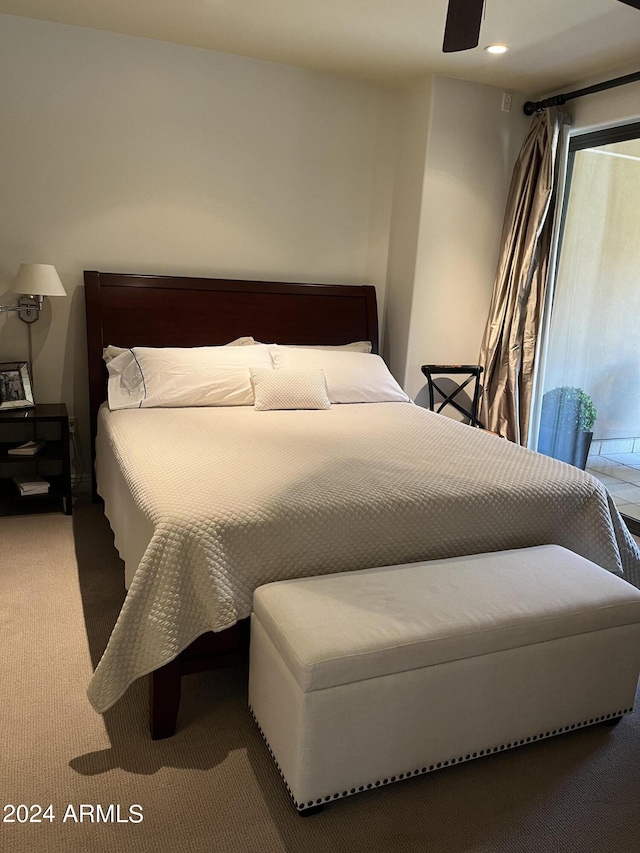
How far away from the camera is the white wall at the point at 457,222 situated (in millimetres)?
3895

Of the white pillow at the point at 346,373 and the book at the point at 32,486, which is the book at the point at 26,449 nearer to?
the book at the point at 32,486

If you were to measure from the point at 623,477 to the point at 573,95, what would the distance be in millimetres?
2142

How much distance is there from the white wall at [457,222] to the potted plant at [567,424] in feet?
1.88

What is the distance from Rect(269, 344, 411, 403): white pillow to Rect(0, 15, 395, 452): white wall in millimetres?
647

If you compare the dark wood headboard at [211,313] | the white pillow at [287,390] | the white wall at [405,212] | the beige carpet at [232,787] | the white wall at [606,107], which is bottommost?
the beige carpet at [232,787]

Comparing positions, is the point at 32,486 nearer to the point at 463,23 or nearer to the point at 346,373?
the point at 346,373

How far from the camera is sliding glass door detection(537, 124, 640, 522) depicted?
142 inches

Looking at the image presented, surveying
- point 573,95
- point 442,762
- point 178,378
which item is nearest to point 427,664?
point 442,762

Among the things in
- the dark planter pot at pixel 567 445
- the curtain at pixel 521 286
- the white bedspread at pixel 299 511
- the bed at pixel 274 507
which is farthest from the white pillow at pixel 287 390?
the dark planter pot at pixel 567 445

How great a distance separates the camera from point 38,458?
3.44 metres

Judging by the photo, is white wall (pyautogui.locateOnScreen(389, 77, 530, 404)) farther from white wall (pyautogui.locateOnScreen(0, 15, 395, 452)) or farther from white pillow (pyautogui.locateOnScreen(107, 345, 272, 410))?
white pillow (pyautogui.locateOnScreen(107, 345, 272, 410))

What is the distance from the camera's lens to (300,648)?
161cm

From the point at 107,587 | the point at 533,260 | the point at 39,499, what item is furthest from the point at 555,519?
the point at 39,499

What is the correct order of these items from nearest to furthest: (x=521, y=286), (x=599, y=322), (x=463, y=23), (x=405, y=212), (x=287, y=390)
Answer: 1. (x=463, y=23)
2. (x=287, y=390)
3. (x=599, y=322)
4. (x=521, y=286)
5. (x=405, y=212)
